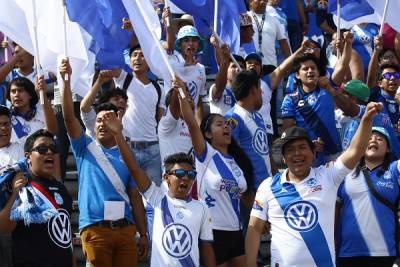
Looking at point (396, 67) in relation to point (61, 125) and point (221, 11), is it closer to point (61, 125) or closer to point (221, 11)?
point (221, 11)

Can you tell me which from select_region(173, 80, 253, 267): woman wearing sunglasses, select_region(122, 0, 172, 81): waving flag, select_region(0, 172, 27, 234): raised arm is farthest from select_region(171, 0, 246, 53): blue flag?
select_region(0, 172, 27, 234): raised arm

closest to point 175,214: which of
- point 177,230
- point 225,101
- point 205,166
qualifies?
point 177,230

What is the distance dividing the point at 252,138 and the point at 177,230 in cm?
208

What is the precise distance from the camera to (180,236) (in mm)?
8375

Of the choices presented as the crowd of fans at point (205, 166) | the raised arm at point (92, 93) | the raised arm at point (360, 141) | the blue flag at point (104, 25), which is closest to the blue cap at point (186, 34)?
the crowd of fans at point (205, 166)

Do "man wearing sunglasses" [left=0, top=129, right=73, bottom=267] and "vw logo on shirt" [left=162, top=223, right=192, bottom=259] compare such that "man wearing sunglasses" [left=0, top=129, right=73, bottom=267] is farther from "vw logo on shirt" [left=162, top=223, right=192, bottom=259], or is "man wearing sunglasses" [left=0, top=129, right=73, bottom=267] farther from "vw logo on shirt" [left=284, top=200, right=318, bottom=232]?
"vw logo on shirt" [left=284, top=200, right=318, bottom=232]

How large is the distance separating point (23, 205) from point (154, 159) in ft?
9.57

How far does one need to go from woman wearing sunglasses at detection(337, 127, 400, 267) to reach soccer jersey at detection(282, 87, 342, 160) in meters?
1.51

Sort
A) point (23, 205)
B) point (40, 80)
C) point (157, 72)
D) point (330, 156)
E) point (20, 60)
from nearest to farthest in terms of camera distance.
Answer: point (23, 205) < point (40, 80) < point (157, 72) < point (330, 156) < point (20, 60)

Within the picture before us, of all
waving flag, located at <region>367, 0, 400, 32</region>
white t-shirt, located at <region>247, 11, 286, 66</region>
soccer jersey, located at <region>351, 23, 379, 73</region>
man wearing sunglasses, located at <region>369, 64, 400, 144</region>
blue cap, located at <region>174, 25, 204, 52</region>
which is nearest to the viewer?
waving flag, located at <region>367, 0, 400, 32</region>

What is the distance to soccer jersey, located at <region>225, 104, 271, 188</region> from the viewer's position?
399 inches

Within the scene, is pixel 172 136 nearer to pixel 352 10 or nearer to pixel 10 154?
pixel 10 154

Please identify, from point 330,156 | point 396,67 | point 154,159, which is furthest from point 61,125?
Answer: point 396,67

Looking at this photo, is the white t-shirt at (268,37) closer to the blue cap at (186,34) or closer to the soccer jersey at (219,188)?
the blue cap at (186,34)
